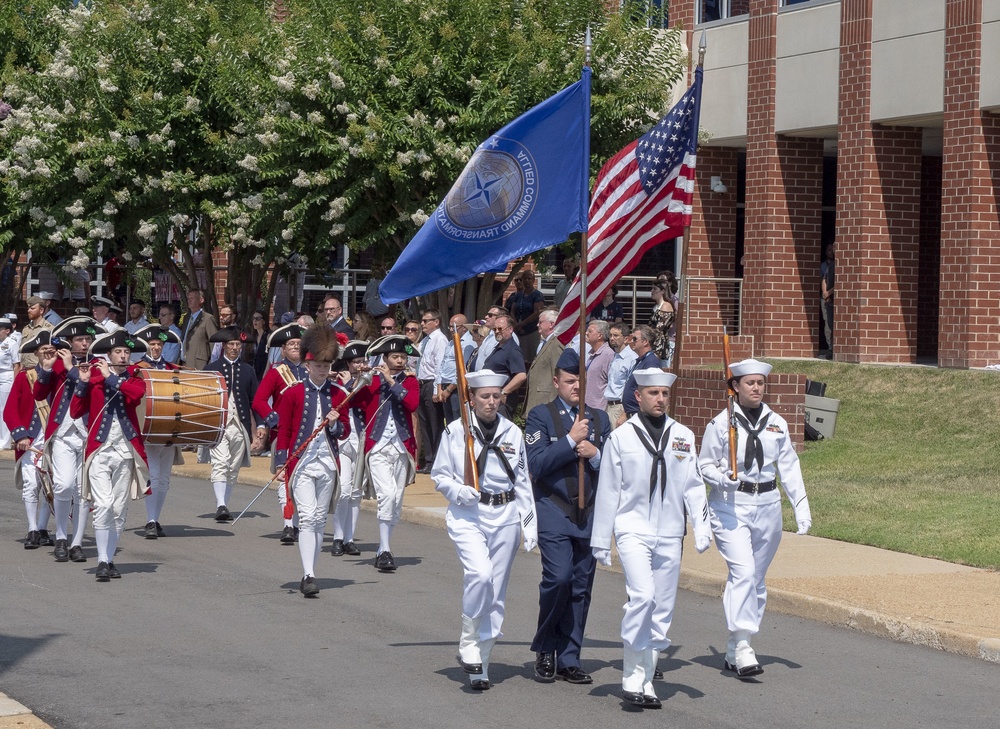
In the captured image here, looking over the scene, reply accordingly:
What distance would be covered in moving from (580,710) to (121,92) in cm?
1944

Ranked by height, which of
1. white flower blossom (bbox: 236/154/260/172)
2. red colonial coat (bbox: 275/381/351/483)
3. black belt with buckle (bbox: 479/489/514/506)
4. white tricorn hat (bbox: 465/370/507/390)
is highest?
white flower blossom (bbox: 236/154/260/172)

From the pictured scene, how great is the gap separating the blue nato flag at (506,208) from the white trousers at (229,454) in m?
6.43

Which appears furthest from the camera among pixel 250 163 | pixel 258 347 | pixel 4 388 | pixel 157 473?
pixel 4 388

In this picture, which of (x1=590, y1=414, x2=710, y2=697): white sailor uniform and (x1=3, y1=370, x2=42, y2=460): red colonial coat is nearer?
(x1=590, y1=414, x2=710, y2=697): white sailor uniform

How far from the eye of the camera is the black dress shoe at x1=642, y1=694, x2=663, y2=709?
8.35 metres

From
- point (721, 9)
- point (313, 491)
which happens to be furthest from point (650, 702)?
point (721, 9)

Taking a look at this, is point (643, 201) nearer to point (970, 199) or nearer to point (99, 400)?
point (99, 400)

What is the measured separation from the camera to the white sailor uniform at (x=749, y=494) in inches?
372

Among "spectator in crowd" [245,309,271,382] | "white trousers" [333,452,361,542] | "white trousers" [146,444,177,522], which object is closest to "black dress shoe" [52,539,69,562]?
"white trousers" [146,444,177,522]

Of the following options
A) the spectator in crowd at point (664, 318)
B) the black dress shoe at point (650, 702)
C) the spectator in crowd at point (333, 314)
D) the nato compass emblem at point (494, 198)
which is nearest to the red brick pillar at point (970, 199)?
the spectator in crowd at point (664, 318)

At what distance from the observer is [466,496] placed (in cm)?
895

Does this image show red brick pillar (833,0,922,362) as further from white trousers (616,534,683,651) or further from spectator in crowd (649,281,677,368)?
white trousers (616,534,683,651)

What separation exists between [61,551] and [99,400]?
57.0 inches

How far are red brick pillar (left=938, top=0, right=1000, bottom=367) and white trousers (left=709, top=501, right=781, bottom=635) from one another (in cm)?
1249
